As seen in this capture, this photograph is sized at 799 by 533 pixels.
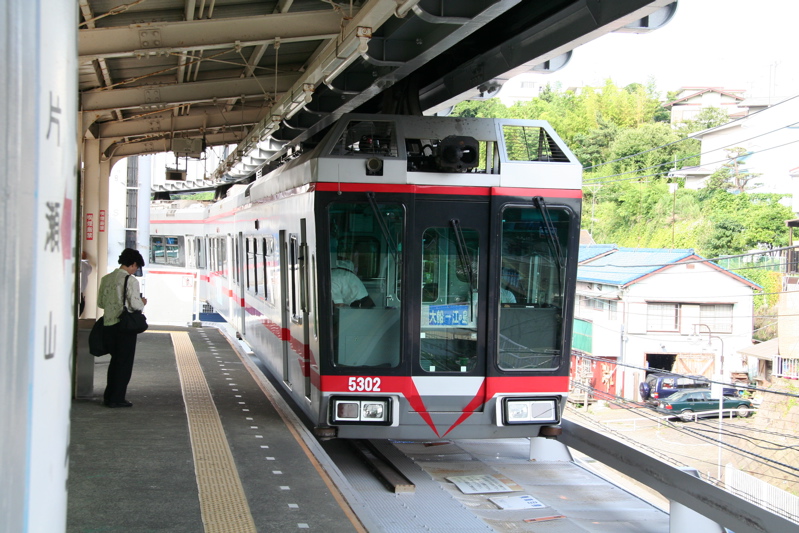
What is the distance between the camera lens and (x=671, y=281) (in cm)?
2589

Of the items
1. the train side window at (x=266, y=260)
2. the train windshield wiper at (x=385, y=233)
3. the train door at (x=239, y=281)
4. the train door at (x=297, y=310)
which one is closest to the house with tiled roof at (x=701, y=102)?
the train door at (x=239, y=281)

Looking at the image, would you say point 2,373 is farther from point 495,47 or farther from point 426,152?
point 495,47

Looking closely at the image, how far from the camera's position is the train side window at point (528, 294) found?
6.62m

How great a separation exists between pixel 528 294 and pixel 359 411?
162cm

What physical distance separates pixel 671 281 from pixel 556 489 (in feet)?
65.4

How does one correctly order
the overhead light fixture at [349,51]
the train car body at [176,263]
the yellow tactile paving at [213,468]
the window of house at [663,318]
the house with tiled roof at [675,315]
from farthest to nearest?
the window of house at [663,318]
the house with tiled roof at [675,315]
the train car body at [176,263]
the overhead light fixture at [349,51]
the yellow tactile paving at [213,468]

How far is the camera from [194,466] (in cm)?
574

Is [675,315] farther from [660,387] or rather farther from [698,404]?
[698,404]

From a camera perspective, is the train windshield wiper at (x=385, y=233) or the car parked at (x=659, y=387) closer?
the train windshield wiper at (x=385, y=233)

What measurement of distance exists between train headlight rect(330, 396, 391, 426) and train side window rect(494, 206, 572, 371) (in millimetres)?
994

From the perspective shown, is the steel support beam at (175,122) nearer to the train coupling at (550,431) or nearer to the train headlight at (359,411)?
the train headlight at (359,411)

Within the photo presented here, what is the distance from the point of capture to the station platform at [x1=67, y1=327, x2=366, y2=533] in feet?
15.1

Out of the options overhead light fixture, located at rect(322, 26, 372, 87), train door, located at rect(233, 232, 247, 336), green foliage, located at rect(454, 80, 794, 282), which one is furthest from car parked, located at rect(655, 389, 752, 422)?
overhead light fixture, located at rect(322, 26, 372, 87)

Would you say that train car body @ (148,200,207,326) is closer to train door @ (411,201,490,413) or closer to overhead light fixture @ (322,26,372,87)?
overhead light fixture @ (322,26,372,87)
